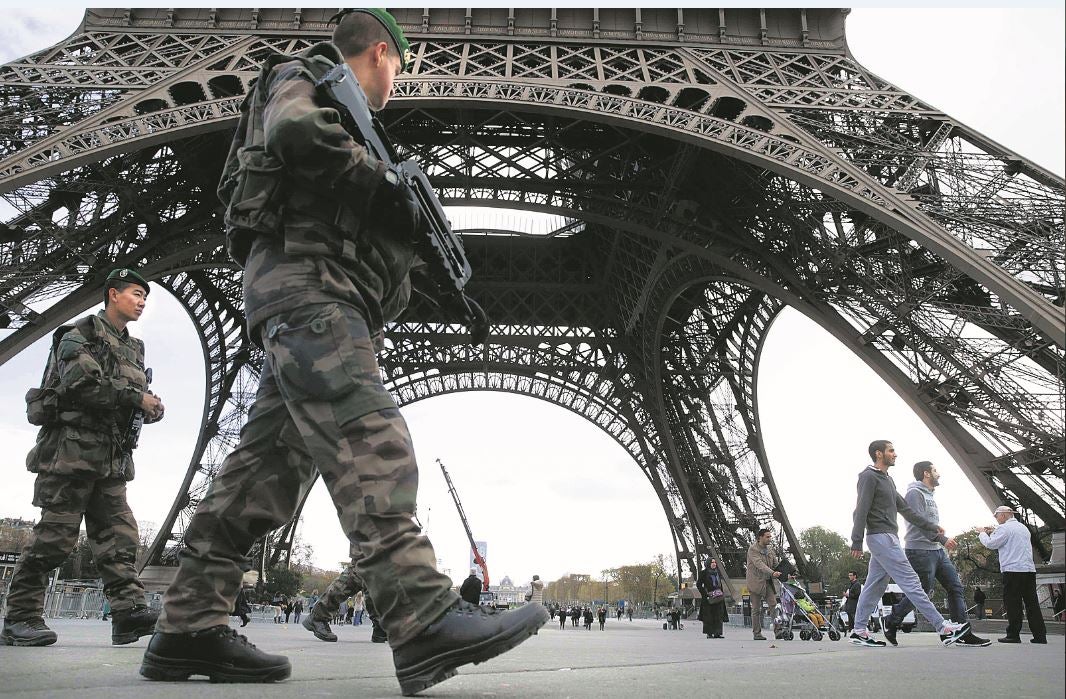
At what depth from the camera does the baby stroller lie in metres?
12.1

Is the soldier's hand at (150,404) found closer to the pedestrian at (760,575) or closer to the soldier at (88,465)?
the soldier at (88,465)

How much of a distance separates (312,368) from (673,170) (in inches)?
638

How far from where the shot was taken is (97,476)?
183 inches

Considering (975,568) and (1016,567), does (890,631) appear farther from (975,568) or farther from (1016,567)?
(975,568)

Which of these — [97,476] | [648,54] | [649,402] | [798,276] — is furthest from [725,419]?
[97,476]

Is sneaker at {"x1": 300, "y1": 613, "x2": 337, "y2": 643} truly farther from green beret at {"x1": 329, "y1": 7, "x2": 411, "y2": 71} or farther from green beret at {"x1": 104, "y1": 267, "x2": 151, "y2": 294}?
green beret at {"x1": 329, "y1": 7, "x2": 411, "y2": 71}

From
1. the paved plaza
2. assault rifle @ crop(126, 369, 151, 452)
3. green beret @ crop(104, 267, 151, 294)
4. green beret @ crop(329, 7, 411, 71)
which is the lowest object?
the paved plaza

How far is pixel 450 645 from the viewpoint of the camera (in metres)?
1.88

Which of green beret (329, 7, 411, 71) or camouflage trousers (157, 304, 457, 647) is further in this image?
green beret (329, 7, 411, 71)

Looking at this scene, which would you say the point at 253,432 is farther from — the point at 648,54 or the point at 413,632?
the point at 648,54

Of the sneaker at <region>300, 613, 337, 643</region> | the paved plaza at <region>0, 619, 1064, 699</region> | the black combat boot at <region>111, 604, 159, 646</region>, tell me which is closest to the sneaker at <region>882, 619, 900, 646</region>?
the paved plaza at <region>0, 619, 1064, 699</region>

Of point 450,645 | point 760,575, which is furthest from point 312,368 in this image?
point 760,575

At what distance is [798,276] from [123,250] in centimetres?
1455

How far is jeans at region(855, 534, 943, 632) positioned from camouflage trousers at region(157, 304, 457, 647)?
20.3 feet
